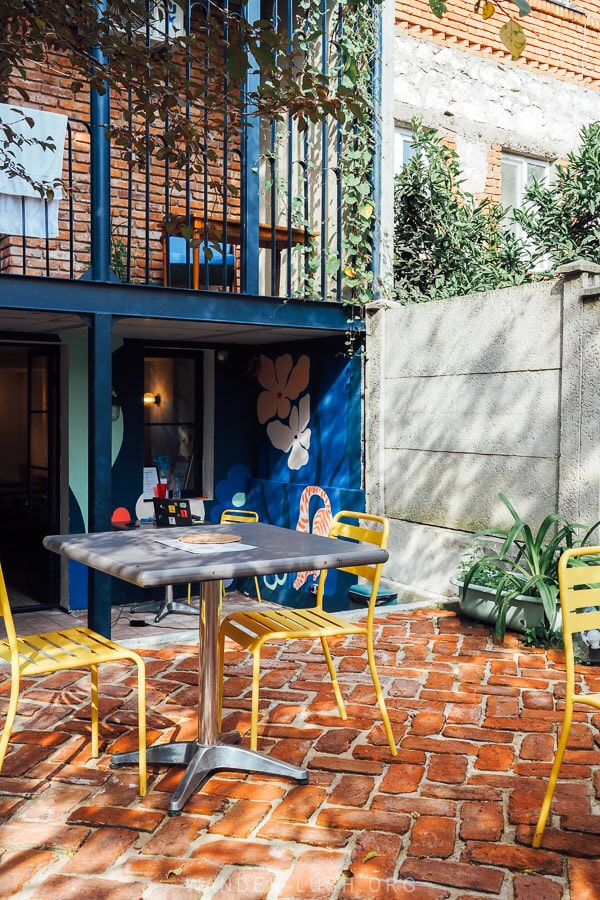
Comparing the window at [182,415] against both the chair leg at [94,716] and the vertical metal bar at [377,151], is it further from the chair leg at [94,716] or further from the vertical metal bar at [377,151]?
the chair leg at [94,716]

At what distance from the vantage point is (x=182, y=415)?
825cm

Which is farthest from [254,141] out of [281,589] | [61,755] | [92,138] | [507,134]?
[61,755]

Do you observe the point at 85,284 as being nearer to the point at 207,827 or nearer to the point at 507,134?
the point at 207,827

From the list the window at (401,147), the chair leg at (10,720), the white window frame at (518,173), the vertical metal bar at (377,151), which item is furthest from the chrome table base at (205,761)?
the white window frame at (518,173)

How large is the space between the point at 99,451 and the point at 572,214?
3968mm

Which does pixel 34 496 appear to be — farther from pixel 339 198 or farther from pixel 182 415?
pixel 339 198

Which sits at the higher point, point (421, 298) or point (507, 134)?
point (507, 134)

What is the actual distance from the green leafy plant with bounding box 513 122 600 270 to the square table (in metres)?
4.04

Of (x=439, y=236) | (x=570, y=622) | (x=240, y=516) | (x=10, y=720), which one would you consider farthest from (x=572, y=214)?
(x=10, y=720)

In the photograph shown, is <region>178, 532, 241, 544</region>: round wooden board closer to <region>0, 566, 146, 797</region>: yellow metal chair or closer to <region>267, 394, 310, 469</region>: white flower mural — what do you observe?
<region>0, 566, 146, 797</region>: yellow metal chair

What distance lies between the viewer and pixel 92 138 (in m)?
5.25

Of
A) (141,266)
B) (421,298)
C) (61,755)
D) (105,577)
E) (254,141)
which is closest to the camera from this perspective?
(61,755)

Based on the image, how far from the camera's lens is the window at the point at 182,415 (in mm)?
8039

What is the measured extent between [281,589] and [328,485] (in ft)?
4.06
